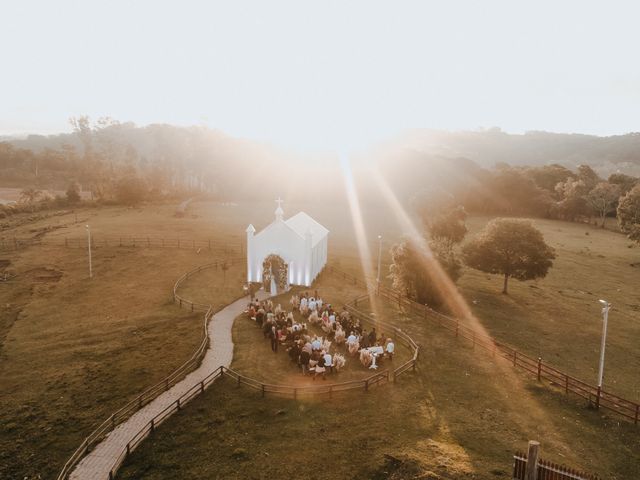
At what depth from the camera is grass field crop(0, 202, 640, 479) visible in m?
18.0

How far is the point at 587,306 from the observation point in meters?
40.7

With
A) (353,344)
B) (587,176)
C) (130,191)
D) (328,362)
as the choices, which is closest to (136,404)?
(328,362)

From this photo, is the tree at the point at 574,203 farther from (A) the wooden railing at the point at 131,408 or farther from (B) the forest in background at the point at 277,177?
(A) the wooden railing at the point at 131,408

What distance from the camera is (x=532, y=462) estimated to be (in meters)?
13.5

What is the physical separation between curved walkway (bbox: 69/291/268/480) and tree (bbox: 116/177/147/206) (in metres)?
61.8

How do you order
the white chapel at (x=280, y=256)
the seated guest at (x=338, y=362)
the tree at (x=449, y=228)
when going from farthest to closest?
the tree at (x=449, y=228)
the white chapel at (x=280, y=256)
the seated guest at (x=338, y=362)

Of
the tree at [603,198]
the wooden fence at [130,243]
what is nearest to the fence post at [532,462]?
the wooden fence at [130,243]

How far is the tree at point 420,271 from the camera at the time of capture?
126ft

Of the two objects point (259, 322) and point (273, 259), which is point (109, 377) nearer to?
point (259, 322)

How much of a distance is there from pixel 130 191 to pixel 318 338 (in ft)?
234

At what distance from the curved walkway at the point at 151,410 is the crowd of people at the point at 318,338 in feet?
8.31

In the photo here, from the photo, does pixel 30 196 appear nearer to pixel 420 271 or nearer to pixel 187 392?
pixel 420 271

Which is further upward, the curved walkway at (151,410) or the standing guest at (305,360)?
the standing guest at (305,360)

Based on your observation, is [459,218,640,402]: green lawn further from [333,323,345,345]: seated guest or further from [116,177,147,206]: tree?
[116,177,147,206]: tree
